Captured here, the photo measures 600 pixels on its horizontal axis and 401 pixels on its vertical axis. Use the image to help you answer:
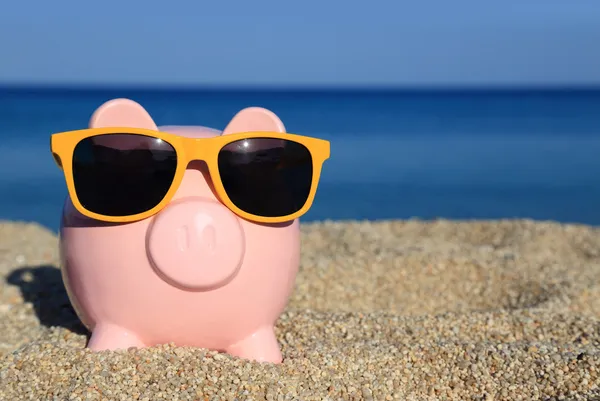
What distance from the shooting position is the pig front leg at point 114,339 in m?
3.26

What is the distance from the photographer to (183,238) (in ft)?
9.93

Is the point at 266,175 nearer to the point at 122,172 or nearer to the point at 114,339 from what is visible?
the point at 122,172

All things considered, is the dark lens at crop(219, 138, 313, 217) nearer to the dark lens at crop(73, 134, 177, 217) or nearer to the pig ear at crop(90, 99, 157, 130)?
the dark lens at crop(73, 134, 177, 217)

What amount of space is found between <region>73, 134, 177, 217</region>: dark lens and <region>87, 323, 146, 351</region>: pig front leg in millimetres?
558

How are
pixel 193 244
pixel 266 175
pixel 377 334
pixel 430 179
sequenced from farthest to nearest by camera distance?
1. pixel 430 179
2. pixel 377 334
3. pixel 266 175
4. pixel 193 244

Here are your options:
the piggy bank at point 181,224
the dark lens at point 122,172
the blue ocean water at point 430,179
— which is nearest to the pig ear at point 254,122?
the piggy bank at point 181,224

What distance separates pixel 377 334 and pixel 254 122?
142 cm

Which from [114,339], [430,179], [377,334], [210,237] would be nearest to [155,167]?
[210,237]

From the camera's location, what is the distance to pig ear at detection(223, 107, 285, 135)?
3.30 m

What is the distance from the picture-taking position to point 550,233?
24.4 feet

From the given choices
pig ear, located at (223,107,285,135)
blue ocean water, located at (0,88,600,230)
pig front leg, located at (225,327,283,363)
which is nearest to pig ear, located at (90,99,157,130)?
pig ear, located at (223,107,285,135)

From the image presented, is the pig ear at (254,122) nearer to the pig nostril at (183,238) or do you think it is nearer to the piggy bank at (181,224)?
the piggy bank at (181,224)

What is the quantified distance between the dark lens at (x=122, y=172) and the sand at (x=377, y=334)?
66 centimetres

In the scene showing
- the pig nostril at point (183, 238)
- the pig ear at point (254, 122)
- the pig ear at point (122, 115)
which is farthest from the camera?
the pig ear at point (254, 122)
